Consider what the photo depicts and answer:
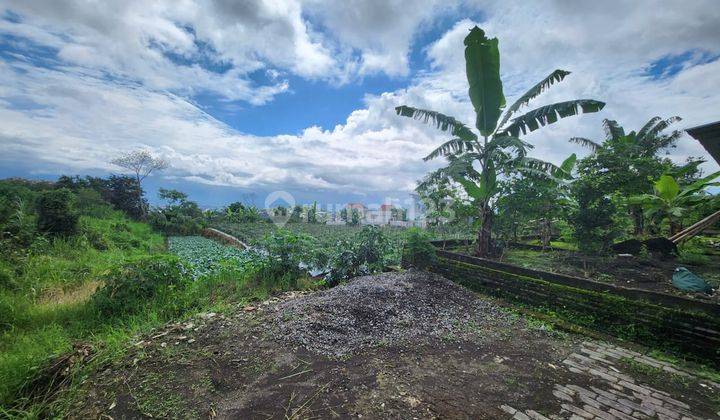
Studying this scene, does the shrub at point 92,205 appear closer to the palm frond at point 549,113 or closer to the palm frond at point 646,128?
the palm frond at point 549,113

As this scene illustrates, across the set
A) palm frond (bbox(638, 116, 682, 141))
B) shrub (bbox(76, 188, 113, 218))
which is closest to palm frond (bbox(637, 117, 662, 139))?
palm frond (bbox(638, 116, 682, 141))

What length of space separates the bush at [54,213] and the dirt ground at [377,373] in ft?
27.1

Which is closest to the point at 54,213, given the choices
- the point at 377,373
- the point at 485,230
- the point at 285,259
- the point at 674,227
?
the point at 285,259

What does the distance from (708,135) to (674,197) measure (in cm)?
343

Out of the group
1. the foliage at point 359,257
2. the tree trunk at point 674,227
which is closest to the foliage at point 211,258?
the foliage at point 359,257

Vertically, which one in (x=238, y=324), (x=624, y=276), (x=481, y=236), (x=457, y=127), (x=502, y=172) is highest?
(x=457, y=127)

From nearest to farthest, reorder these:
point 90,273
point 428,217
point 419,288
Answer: point 419,288 < point 90,273 < point 428,217

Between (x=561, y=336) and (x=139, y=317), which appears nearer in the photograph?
(x=561, y=336)

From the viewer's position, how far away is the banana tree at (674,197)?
6.20 m

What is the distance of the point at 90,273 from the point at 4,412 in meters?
4.79

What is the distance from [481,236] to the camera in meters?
7.05

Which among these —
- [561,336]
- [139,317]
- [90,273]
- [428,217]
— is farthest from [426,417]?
[90,273]

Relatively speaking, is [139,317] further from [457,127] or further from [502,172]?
[502,172]

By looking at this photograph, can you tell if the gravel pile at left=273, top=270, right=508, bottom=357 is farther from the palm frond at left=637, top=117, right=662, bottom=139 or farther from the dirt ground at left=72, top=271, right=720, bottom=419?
the palm frond at left=637, top=117, right=662, bottom=139
